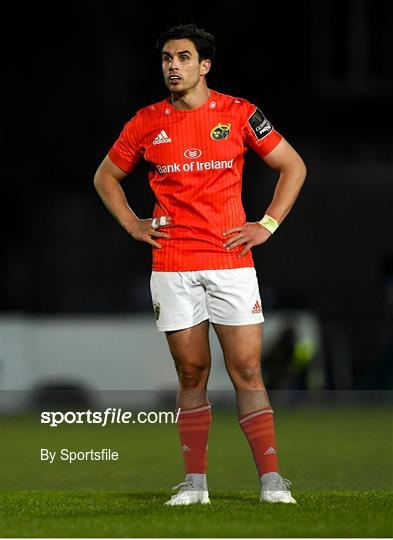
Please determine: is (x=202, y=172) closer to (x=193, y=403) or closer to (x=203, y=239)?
(x=203, y=239)

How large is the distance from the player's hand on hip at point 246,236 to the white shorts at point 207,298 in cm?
10

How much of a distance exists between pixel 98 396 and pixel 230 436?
4387mm

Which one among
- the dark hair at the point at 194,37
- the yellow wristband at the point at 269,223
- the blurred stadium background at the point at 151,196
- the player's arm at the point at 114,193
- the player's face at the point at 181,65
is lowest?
the blurred stadium background at the point at 151,196

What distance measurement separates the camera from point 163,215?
258 inches

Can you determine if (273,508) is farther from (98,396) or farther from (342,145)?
(342,145)

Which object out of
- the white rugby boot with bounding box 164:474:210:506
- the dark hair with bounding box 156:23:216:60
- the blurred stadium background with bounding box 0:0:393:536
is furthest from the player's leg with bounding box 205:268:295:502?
the blurred stadium background with bounding box 0:0:393:536

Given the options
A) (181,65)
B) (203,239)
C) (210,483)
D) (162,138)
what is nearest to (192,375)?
(203,239)

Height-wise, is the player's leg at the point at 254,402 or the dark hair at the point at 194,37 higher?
the dark hair at the point at 194,37

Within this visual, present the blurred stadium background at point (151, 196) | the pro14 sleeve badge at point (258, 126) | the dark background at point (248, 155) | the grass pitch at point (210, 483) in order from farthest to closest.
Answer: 1. the dark background at point (248, 155)
2. the blurred stadium background at point (151, 196)
3. the pro14 sleeve badge at point (258, 126)
4. the grass pitch at point (210, 483)

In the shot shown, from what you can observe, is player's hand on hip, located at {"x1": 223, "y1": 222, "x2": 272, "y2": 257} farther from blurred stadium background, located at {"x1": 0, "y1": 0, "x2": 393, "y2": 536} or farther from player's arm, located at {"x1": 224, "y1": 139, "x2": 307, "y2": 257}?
blurred stadium background, located at {"x1": 0, "y1": 0, "x2": 393, "y2": 536}

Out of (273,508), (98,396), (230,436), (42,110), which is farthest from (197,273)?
(42,110)

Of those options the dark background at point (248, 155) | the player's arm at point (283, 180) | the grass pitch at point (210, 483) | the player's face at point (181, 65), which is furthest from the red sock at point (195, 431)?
the dark background at point (248, 155)

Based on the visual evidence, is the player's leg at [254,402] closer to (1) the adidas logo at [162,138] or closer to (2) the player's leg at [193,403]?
(2) the player's leg at [193,403]

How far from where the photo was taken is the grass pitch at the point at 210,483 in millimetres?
5738
